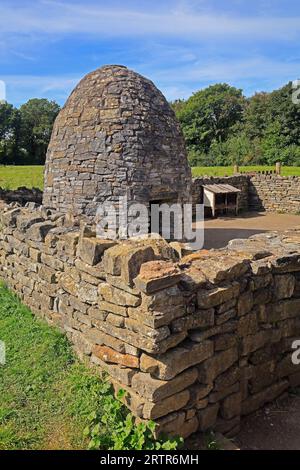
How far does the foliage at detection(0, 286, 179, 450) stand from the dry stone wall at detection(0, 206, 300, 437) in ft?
0.51

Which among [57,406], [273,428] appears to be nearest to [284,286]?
[273,428]

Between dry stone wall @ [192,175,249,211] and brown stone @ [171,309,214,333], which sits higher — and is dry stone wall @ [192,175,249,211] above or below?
above

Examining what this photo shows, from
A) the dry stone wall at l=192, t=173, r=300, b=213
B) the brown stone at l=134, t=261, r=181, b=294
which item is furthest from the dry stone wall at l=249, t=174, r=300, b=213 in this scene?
the brown stone at l=134, t=261, r=181, b=294

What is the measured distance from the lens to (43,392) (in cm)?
388

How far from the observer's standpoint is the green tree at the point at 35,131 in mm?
39656

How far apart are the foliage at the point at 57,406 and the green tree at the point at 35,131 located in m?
37.0

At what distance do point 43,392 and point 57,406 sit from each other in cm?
29

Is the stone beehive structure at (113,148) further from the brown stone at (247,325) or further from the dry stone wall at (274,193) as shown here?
the dry stone wall at (274,193)

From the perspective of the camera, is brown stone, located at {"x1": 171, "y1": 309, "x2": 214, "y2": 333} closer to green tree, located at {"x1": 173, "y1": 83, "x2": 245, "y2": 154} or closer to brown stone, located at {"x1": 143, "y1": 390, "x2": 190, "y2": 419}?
brown stone, located at {"x1": 143, "y1": 390, "x2": 190, "y2": 419}

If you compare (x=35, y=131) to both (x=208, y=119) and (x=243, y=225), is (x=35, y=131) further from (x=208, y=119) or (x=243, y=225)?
(x=243, y=225)

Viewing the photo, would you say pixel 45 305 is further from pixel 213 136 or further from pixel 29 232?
pixel 213 136

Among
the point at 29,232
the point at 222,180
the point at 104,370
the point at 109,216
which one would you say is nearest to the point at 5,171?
the point at 222,180

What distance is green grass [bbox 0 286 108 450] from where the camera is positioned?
3303mm

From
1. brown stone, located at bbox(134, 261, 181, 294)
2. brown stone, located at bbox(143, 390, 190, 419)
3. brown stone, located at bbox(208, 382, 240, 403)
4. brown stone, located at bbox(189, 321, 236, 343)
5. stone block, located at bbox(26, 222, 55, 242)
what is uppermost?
stone block, located at bbox(26, 222, 55, 242)
